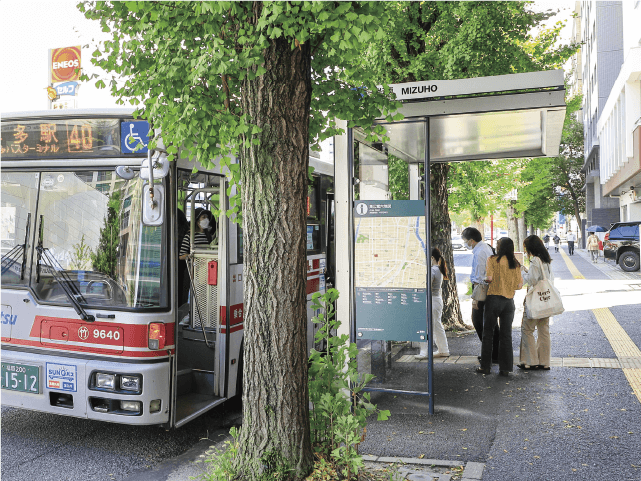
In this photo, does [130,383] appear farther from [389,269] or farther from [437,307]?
[437,307]

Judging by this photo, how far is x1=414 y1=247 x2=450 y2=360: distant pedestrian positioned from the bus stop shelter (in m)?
1.44

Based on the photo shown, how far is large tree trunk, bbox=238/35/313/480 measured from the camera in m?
3.74

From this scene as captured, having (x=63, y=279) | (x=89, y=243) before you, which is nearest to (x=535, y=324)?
(x=89, y=243)

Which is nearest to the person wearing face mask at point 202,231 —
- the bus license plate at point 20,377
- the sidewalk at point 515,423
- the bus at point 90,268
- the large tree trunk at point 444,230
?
the bus at point 90,268

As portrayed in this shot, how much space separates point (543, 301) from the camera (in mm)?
7508

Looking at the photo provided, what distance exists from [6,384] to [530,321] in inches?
238

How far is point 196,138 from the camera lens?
4039 mm

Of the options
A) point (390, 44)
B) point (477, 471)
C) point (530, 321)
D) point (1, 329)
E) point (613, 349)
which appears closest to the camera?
point (477, 471)

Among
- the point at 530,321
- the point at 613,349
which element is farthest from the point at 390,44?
the point at 613,349

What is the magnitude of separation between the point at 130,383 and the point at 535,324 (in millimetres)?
5217

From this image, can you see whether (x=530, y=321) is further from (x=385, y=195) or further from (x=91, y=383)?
(x=91, y=383)

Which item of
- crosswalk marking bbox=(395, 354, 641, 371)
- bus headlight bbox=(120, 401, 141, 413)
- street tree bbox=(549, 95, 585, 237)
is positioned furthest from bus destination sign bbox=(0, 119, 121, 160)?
street tree bbox=(549, 95, 585, 237)

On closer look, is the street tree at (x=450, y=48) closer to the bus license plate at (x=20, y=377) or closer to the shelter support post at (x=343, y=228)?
the shelter support post at (x=343, y=228)

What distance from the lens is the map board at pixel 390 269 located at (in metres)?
6.14
